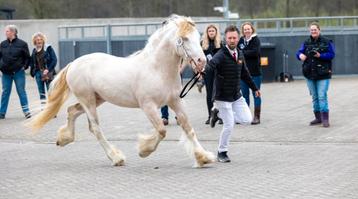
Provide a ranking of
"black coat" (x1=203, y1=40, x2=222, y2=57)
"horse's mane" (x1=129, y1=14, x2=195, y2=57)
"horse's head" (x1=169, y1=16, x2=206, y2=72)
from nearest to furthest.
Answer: "horse's head" (x1=169, y1=16, x2=206, y2=72)
"horse's mane" (x1=129, y1=14, x2=195, y2=57)
"black coat" (x1=203, y1=40, x2=222, y2=57)

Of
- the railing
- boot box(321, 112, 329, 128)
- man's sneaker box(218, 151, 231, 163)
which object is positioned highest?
the railing

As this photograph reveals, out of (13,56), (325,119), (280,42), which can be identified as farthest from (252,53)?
(280,42)

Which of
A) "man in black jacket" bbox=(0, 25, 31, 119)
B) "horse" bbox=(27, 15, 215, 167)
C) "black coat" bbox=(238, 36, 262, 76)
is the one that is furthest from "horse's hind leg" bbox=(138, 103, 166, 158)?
"man in black jacket" bbox=(0, 25, 31, 119)

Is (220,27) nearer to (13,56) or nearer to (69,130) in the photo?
(13,56)

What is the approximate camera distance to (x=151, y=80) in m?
9.57

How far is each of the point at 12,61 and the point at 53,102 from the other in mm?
5404

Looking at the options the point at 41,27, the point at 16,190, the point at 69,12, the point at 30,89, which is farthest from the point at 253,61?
the point at 69,12

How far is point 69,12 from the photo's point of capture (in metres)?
49.1

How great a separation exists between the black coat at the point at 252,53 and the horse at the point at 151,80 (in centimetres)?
416

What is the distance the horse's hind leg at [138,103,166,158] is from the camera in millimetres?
9531

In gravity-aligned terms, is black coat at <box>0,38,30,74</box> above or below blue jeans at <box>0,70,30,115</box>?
above

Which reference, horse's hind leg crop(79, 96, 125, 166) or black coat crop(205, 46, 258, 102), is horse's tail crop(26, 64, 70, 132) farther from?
black coat crop(205, 46, 258, 102)

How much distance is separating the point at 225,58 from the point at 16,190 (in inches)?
126

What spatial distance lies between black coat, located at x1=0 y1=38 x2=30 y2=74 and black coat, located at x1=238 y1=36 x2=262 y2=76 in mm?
4822
